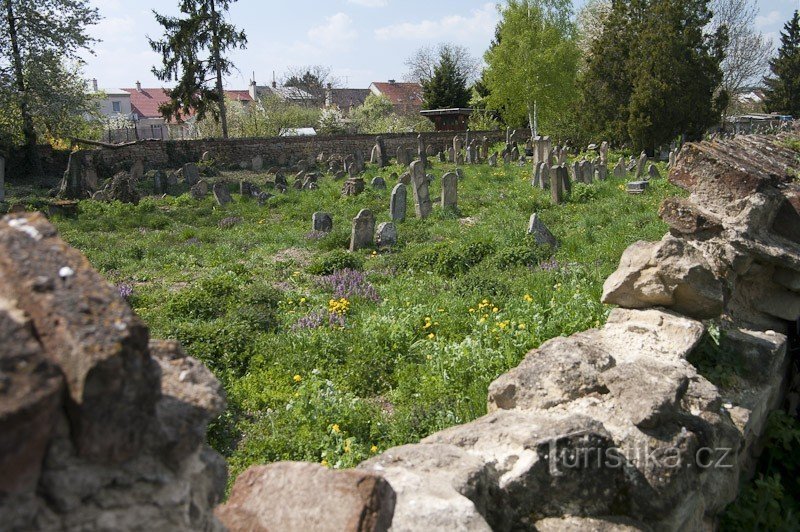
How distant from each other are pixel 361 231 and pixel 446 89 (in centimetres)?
4020

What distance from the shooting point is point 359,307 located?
8062mm

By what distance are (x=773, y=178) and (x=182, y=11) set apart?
36.1 metres

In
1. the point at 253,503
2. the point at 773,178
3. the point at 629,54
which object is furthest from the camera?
the point at 629,54

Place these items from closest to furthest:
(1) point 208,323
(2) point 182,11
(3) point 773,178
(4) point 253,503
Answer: (4) point 253,503, (3) point 773,178, (1) point 208,323, (2) point 182,11

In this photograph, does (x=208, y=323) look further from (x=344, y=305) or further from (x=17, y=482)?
(x=17, y=482)

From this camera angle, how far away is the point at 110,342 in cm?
146

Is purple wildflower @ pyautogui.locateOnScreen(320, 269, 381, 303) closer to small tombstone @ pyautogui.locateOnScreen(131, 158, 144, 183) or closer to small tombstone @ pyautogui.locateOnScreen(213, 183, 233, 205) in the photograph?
small tombstone @ pyautogui.locateOnScreen(213, 183, 233, 205)

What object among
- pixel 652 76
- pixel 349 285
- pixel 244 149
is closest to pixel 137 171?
pixel 244 149

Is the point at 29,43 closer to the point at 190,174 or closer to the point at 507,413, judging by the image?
the point at 190,174

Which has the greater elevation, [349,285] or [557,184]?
[557,184]

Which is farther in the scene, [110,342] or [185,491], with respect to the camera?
[185,491]

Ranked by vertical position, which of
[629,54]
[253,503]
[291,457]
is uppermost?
[629,54]

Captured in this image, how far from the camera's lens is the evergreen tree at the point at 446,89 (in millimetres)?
49500

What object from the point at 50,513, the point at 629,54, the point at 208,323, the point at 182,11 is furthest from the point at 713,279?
the point at 182,11
